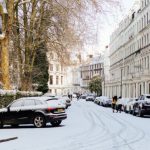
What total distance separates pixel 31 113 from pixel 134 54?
66.2 meters

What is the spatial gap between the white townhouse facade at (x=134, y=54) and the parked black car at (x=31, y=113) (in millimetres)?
46328

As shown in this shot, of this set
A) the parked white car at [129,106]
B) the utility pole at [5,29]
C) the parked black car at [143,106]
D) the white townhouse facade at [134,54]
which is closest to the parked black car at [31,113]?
the utility pole at [5,29]

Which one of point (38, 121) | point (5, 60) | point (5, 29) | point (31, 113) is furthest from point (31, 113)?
point (5, 29)

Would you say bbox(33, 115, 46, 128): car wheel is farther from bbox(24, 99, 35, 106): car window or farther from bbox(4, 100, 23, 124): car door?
bbox(4, 100, 23, 124): car door

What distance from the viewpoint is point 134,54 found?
8962 cm

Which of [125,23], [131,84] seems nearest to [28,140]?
[131,84]

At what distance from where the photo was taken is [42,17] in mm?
39438

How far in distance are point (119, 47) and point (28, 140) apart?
97859 mm

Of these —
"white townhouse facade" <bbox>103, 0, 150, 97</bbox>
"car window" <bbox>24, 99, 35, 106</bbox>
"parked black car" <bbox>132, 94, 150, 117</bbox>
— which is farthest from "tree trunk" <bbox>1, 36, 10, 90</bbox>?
"white townhouse facade" <bbox>103, 0, 150, 97</bbox>

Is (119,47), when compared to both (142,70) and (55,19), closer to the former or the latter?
(142,70)

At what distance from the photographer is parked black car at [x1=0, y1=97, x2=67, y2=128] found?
24953 millimetres

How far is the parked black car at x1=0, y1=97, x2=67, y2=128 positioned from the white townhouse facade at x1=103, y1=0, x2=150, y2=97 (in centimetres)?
4633

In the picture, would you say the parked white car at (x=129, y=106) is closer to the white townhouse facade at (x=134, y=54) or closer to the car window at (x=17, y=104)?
the car window at (x=17, y=104)

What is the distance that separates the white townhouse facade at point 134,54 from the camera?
76375 millimetres
